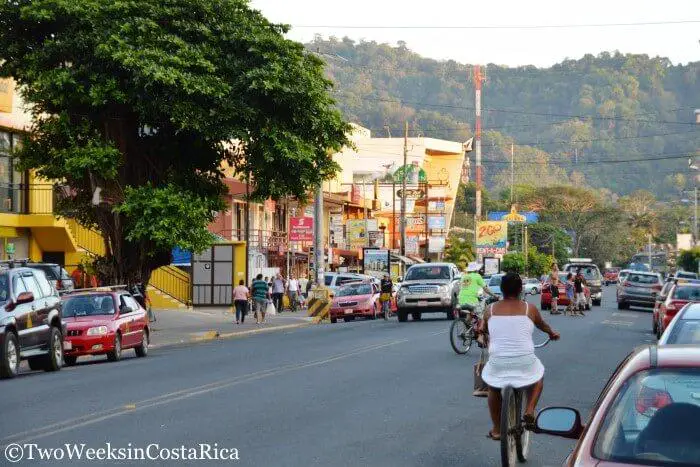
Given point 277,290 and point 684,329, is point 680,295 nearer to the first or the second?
point 684,329

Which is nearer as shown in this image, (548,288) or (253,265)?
(548,288)

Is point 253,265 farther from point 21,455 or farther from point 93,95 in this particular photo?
point 21,455

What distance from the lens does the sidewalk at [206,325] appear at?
37.2 m

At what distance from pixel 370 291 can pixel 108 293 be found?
78.9ft

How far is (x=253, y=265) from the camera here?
65.0m

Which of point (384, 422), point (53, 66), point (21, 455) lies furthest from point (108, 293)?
point (21, 455)

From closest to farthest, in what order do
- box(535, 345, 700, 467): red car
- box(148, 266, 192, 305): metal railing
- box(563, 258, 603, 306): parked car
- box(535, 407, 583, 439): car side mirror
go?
box(535, 345, 700, 467): red car
box(535, 407, 583, 439): car side mirror
box(148, 266, 192, 305): metal railing
box(563, 258, 603, 306): parked car

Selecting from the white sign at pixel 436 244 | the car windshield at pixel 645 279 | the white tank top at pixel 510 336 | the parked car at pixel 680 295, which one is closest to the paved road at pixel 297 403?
the white tank top at pixel 510 336

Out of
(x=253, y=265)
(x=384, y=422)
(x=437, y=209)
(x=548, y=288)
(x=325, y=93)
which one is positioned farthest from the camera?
(x=437, y=209)

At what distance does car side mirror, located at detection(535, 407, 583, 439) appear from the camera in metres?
6.91

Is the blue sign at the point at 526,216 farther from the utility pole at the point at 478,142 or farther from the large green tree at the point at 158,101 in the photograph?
the large green tree at the point at 158,101

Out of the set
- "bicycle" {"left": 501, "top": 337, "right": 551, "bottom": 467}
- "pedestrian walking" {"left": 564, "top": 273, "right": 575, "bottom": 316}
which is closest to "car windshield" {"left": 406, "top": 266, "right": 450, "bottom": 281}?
"pedestrian walking" {"left": 564, "top": 273, "right": 575, "bottom": 316}

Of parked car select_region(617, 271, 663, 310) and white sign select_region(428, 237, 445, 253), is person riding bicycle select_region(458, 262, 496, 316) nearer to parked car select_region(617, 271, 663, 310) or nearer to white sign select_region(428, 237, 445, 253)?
parked car select_region(617, 271, 663, 310)

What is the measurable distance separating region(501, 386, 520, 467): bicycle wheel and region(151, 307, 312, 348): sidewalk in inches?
907
